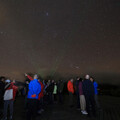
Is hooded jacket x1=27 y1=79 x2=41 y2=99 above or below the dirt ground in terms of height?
above

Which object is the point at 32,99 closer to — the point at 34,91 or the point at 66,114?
the point at 34,91

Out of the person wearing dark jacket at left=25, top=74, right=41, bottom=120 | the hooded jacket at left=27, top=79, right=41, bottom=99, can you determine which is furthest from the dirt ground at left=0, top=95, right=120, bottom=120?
the hooded jacket at left=27, top=79, right=41, bottom=99

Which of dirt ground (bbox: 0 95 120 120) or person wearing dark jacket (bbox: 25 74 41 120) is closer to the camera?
person wearing dark jacket (bbox: 25 74 41 120)

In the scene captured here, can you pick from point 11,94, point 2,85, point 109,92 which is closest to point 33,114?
point 11,94

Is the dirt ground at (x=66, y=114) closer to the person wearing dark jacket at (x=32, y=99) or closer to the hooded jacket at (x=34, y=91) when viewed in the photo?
the person wearing dark jacket at (x=32, y=99)

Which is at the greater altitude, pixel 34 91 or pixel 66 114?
pixel 34 91

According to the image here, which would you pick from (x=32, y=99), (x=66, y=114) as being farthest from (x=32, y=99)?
(x=66, y=114)

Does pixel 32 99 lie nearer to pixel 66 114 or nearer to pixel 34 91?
pixel 34 91

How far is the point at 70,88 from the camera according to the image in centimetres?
966

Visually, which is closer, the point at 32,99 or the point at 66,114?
the point at 32,99

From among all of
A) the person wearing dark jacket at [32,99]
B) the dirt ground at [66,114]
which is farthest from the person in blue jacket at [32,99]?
the dirt ground at [66,114]

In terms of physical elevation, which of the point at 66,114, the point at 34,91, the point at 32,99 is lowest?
the point at 66,114

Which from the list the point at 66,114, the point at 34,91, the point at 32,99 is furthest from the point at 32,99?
the point at 66,114

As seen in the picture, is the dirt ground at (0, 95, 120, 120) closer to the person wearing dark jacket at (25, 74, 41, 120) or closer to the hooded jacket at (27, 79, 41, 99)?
the person wearing dark jacket at (25, 74, 41, 120)
